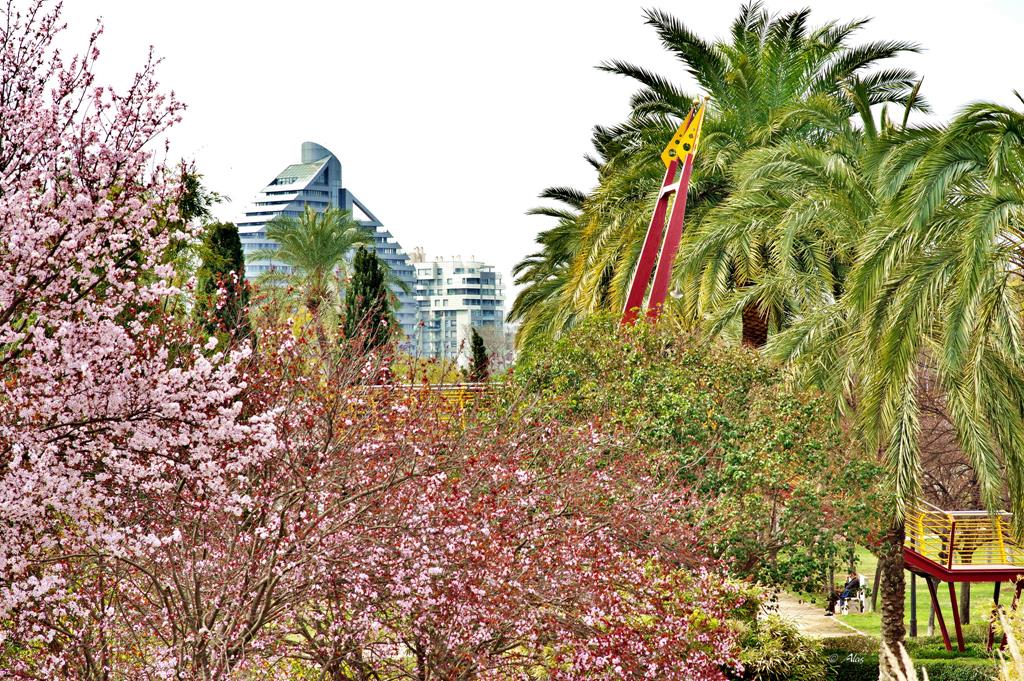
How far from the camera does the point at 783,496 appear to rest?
12688mm

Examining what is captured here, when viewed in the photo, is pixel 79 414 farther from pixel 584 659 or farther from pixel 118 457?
pixel 584 659

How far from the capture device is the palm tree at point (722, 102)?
1919cm

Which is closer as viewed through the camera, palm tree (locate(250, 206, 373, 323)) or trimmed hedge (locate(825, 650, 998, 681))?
trimmed hedge (locate(825, 650, 998, 681))

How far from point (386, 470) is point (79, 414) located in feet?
10.4

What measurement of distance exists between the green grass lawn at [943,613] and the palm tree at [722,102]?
27.3 feet

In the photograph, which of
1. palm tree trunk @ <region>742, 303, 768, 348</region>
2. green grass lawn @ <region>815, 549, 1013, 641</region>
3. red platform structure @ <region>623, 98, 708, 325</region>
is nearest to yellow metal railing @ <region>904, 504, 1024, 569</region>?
green grass lawn @ <region>815, 549, 1013, 641</region>

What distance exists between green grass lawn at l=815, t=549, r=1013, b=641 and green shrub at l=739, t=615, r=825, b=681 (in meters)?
6.50

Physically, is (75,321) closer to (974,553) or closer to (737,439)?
(737,439)

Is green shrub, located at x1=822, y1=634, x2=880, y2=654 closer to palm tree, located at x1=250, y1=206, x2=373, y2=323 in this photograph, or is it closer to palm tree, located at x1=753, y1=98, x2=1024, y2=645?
palm tree, located at x1=753, y1=98, x2=1024, y2=645

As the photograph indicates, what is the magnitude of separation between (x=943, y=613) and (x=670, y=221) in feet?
65.2

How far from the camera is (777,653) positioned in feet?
46.7

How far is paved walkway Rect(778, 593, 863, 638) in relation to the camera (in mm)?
22562

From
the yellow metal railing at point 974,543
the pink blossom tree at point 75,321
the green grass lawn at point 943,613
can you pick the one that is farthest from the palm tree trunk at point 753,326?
the pink blossom tree at point 75,321

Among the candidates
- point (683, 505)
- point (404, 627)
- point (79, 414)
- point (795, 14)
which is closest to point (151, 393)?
point (79, 414)
